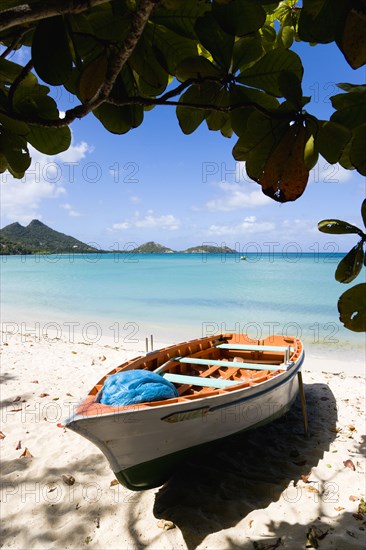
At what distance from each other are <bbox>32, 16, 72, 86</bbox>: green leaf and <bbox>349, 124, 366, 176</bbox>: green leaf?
592 millimetres

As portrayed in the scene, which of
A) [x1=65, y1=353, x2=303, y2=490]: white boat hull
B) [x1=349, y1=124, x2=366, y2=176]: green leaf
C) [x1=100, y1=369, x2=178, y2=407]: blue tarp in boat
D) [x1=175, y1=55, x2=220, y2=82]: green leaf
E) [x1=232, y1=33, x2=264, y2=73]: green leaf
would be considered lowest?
Answer: [x1=65, y1=353, x2=303, y2=490]: white boat hull

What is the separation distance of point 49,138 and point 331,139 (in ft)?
2.34

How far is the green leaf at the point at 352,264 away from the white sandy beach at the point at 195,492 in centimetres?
285

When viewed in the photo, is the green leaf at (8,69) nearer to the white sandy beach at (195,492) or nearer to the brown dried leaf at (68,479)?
the white sandy beach at (195,492)

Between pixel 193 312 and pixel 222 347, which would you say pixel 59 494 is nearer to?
pixel 222 347

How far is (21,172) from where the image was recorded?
107 cm

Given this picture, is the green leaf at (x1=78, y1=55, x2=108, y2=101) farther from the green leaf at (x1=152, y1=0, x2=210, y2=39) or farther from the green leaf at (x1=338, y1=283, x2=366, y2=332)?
the green leaf at (x1=338, y1=283, x2=366, y2=332)

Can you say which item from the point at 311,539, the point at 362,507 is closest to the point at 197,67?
the point at 311,539

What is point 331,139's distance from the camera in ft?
2.28

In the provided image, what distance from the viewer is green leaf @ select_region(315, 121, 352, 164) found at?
26.8 inches

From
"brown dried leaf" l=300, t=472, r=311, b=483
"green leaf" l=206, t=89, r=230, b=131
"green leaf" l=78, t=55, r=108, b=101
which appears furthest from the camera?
"brown dried leaf" l=300, t=472, r=311, b=483

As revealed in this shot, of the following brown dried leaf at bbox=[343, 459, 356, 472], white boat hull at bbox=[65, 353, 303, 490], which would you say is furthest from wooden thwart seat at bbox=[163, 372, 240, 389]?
brown dried leaf at bbox=[343, 459, 356, 472]

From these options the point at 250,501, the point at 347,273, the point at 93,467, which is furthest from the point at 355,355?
the point at 347,273

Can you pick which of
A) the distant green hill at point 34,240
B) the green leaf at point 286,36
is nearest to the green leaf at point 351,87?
the green leaf at point 286,36
